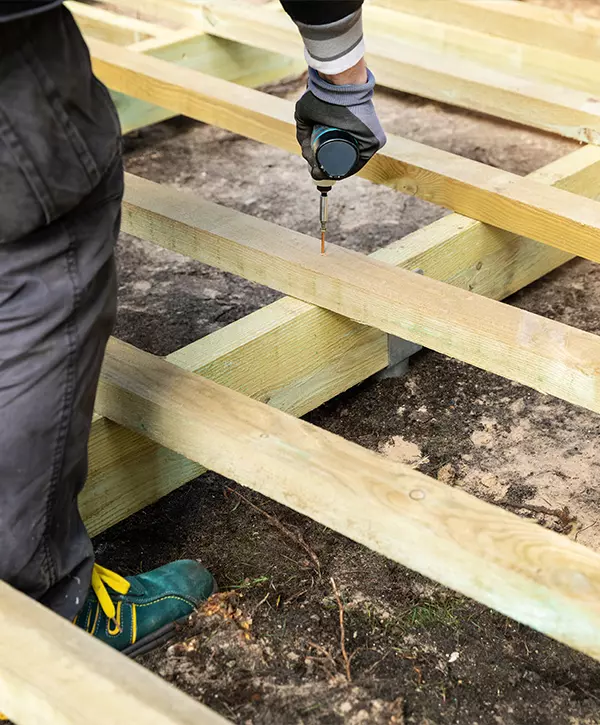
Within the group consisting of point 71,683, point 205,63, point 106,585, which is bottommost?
point 106,585

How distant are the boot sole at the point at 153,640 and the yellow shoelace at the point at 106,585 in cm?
6

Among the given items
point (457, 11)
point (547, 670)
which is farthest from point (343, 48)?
point (457, 11)

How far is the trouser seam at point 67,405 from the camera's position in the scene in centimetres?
138

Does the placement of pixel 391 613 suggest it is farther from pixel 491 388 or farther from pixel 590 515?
pixel 491 388

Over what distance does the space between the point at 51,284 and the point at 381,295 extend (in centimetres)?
82

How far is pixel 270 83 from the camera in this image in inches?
161

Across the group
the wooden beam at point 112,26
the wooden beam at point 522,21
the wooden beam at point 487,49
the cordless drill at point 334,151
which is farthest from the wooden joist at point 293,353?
the wooden beam at point 112,26

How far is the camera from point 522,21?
136 inches

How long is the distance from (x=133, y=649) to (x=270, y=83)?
9.53 ft

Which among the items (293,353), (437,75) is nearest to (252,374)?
(293,353)

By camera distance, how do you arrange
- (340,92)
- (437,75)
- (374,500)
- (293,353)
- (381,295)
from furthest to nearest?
(437,75), (293,353), (381,295), (340,92), (374,500)

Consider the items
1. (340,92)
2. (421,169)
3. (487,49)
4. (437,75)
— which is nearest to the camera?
(340,92)

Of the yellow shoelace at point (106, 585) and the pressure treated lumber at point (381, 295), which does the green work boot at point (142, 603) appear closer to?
the yellow shoelace at point (106, 585)

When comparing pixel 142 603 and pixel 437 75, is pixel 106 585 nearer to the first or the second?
pixel 142 603
